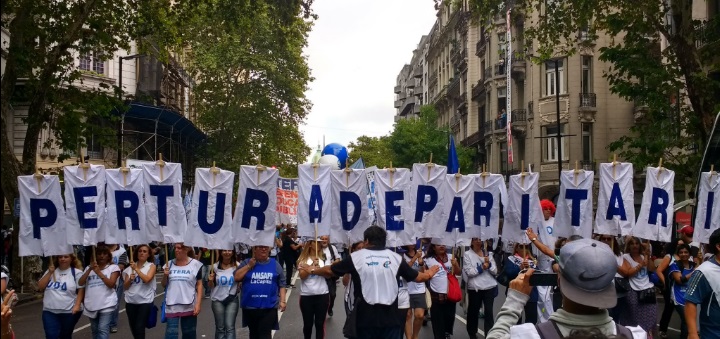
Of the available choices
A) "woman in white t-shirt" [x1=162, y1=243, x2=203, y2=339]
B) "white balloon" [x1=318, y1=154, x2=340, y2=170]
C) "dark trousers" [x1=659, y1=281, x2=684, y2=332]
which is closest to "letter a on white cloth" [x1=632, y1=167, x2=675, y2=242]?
"dark trousers" [x1=659, y1=281, x2=684, y2=332]

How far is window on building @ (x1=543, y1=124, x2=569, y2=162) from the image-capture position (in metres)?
39.5

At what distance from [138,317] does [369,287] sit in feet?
12.4

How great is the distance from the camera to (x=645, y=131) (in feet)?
67.6

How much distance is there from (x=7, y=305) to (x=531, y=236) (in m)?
6.21

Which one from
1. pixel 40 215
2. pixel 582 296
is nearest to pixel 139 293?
pixel 40 215

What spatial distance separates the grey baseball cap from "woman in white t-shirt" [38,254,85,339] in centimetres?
743

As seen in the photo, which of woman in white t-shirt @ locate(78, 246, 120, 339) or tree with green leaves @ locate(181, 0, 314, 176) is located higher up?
tree with green leaves @ locate(181, 0, 314, 176)

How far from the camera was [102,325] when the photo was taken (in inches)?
370

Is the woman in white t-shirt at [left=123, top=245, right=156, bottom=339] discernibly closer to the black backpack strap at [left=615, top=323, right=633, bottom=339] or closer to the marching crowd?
the marching crowd

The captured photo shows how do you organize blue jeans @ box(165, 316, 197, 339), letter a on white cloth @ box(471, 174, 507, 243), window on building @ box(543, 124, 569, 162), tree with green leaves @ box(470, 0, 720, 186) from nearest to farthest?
1. blue jeans @ box(165, 316, 197, 339)
2. letter a on white cloth @ box(471, 174, 507, 243)
3. tree with green leaves @ box(470, 0, 720, 186)
4. window on building @ box(543, 124, 569, 162)

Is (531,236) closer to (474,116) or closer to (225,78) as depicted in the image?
(225,78)

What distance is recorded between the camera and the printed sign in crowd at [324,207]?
1049 centimetres

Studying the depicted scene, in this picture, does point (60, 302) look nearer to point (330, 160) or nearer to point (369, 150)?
point (330, 160)

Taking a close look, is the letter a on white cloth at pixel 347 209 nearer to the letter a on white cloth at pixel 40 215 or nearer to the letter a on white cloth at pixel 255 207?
the letter a on white cloth at pixel 255 207
